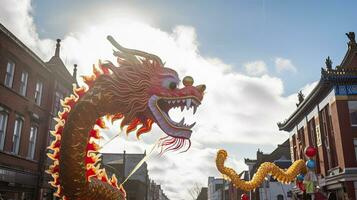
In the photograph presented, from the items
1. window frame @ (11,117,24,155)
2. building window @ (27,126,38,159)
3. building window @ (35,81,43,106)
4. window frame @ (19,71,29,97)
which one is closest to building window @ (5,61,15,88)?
window frame @ (19,71,29,97)

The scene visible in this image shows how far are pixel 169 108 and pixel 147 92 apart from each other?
0.35m

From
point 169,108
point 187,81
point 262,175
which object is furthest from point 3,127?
point 187,81

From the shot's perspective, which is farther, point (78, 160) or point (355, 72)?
point (355, 72)

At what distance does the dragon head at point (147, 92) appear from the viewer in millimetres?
4836

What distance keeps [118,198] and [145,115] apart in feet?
3.66

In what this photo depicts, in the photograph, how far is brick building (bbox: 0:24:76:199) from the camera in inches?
720

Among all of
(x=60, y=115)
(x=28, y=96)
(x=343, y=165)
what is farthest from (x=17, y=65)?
(x=343, y=165)

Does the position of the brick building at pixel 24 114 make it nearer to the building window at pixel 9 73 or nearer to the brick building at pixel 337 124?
the building window at pixel 9 73

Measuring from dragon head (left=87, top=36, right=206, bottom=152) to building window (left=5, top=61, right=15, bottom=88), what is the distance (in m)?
15.6

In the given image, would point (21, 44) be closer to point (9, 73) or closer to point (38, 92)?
point (9, 73)

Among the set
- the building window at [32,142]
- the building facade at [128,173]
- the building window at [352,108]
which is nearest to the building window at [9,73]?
the building window at [32,142]

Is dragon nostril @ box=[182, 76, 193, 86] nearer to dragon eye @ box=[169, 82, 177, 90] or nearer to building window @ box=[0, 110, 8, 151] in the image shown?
dragon eye @ box=[169, 82, 177, 90]

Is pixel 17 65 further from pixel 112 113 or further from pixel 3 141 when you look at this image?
pixel 112 113

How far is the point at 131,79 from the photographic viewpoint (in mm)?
4961
